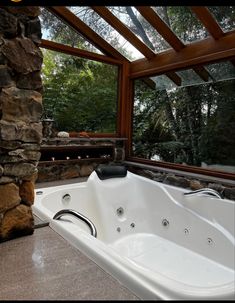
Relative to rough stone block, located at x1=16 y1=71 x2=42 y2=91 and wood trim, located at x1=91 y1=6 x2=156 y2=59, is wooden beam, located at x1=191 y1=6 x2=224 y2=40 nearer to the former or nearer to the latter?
wood trim, located at x1=91 y1=6 x2=156 y2=59

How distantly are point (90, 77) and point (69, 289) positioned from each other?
3.01 m

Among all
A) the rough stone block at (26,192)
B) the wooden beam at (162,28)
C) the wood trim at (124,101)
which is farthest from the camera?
the wood trim at (124,101)

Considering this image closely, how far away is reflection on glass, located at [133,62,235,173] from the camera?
9.59 ft

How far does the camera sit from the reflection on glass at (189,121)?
9.59ft

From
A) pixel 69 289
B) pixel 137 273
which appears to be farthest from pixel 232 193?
pixel 69 289

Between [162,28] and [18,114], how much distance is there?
6.98ft

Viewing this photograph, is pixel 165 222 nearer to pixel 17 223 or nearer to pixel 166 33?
pixel 17 223

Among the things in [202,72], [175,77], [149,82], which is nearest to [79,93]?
[149,82]

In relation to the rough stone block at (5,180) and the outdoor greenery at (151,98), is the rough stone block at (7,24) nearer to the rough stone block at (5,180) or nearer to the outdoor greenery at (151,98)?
the rough stone block at (5,180)

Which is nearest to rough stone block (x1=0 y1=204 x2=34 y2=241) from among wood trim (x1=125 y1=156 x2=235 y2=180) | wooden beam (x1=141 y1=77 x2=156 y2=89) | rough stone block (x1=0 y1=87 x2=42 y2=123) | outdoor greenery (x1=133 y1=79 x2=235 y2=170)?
rough stone block (x1=0 y1=87 x2=42 y2=123)

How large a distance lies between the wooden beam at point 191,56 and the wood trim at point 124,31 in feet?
0.49

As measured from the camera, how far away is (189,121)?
331 cm

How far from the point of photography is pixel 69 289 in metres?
1.11

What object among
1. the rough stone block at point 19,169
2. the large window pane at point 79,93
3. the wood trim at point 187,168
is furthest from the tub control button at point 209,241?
the large window pane at point 79,93
